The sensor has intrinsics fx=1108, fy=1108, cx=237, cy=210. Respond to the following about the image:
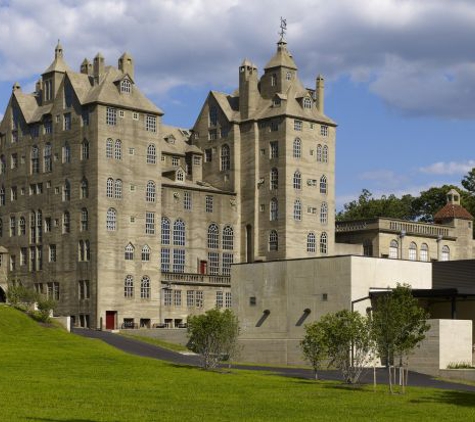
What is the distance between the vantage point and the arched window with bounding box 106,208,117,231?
106 meters

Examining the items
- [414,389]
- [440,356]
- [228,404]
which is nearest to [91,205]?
[440,356]

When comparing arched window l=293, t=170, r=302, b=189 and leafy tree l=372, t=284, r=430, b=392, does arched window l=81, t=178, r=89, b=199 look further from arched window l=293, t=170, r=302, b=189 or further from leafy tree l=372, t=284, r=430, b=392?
leafy tree l=372, t=284, r=430, b=392

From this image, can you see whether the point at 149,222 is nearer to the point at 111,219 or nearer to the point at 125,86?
the point at 111,219

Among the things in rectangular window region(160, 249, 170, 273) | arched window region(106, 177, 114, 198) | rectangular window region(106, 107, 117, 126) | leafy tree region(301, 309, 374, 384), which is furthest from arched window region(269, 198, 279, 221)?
leafy tree region(301, 309, 374, 384)

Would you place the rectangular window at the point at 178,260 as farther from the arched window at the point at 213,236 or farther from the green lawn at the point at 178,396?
the green lawn at the point at 178,396

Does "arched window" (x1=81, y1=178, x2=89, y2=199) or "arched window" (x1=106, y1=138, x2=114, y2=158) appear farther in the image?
"arched window" (x1=106, y1=138, x2=114, y2=158)

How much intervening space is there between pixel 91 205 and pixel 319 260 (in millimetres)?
33512

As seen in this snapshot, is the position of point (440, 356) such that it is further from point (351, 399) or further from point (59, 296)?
point (59, 296)

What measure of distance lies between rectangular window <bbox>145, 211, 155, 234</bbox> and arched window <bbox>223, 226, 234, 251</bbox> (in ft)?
36.7

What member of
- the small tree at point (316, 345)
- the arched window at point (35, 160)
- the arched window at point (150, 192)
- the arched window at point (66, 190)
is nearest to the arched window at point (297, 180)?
the arched window at point (150, 192)

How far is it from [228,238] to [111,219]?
17.0 m

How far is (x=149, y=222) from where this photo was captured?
360ft

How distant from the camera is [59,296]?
108562 millimetres

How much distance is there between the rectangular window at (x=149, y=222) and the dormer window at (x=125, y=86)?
1220cm
